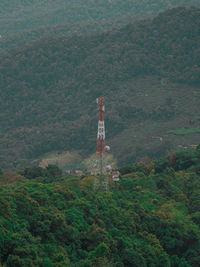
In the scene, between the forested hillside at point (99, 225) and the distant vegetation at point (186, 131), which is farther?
the distant vegetation at point (186, 131)

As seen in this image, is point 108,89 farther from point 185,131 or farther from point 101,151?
point 101,151

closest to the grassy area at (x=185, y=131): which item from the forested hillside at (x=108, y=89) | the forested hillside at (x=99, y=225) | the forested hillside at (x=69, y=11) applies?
the forested hillside at (x=108, y=89)

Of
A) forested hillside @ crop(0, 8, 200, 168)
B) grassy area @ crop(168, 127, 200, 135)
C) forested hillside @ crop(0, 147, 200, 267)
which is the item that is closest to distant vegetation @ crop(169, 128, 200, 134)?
grassy area @ crop(168, 127, 200, 135)

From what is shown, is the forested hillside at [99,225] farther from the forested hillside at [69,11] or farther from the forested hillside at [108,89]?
the forested hillside at [69,11]

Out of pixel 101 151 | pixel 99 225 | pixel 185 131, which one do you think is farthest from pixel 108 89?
pixel 99 225

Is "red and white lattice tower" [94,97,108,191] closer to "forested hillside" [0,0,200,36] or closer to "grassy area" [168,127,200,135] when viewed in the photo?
"grassy area" [168,127,200,135]

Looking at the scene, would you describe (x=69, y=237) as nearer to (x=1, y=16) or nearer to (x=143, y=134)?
(x=143, y=134)
